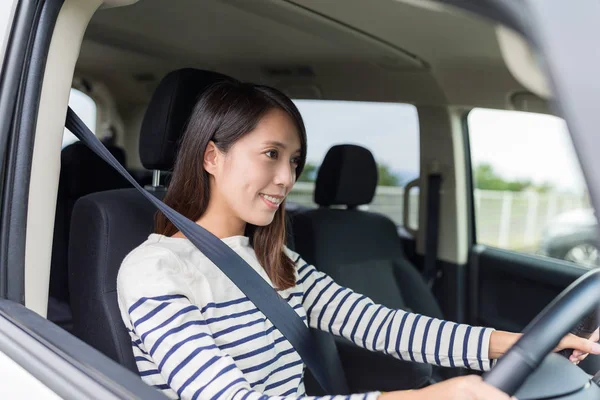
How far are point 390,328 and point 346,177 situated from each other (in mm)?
1093

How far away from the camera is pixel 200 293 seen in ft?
4.38

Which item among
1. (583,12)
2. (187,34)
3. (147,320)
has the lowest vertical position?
(147,320)

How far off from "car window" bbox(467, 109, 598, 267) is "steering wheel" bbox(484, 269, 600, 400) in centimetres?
125

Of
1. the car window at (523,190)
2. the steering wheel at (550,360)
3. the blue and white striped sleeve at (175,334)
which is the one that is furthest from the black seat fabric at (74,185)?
the steering wheel at (550,360)

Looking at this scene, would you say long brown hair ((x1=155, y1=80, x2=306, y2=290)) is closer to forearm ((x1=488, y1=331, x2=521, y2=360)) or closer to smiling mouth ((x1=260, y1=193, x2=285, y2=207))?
smiling mouth ((x1=260, y1=193, x2=285, y2=207))

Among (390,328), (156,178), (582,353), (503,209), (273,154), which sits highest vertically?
(273,154)

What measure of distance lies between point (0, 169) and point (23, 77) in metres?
0.17

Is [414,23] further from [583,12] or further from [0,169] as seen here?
[583,12]

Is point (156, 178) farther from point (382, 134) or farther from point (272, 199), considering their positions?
point (382, 134)

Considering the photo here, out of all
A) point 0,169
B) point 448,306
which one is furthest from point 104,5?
point 448,306

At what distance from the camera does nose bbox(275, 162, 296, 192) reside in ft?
4.85

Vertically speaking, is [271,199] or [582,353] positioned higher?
[271,199]

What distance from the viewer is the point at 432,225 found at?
305 cm

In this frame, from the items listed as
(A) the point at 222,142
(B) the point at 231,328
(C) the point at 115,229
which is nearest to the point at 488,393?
(B) the point at 231,328
